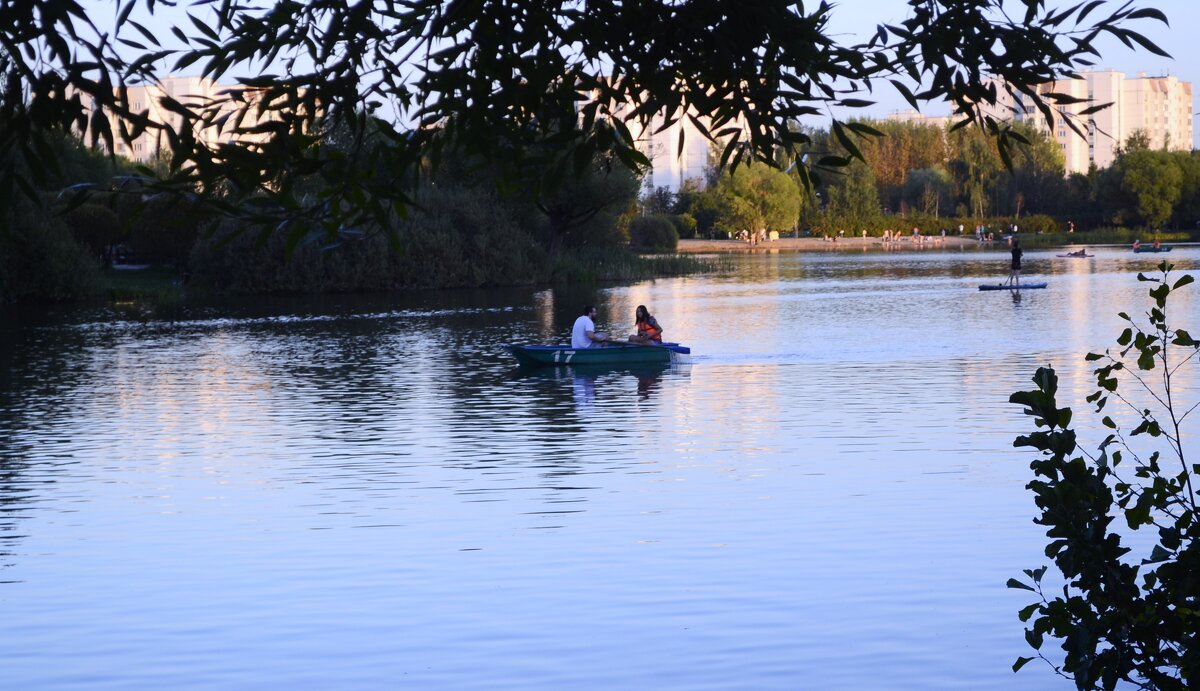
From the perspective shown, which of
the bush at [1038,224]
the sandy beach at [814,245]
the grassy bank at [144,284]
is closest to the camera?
the grassy bank at [144,284]

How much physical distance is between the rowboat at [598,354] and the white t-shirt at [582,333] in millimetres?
145

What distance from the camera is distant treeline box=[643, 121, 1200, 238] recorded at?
11894 cm

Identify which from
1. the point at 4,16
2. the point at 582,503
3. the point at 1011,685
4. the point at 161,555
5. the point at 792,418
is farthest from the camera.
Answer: the point at 792,418

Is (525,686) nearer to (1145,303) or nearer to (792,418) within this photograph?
(792,418)

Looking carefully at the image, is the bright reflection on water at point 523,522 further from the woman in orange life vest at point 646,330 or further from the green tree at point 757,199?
the green tree at point 757,199

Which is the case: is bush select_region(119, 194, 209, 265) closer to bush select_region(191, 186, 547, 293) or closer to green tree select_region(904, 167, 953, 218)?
bush select_region(191, 186, 547, 293)

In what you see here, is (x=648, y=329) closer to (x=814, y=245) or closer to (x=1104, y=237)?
(x=1104, y=237)

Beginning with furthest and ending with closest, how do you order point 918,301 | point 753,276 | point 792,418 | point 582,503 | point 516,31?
point 753,276, point 918,301, point 792,418, point 582,503, point 516,31

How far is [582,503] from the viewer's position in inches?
539

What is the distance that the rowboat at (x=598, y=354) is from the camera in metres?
26.8

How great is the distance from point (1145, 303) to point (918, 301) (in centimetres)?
677

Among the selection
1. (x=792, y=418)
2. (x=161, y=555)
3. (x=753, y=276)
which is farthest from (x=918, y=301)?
(x=161, y=555)

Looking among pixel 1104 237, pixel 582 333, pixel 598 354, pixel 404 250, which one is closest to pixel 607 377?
pixel 598 354

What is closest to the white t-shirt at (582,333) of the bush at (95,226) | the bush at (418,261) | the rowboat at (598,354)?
the rowboat at (598,354)
